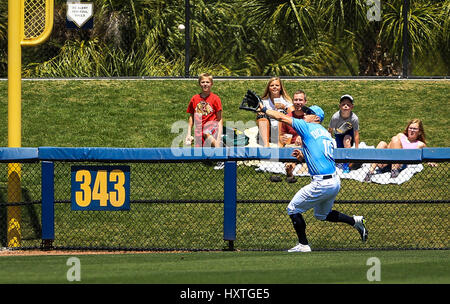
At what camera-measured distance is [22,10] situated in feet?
33.3

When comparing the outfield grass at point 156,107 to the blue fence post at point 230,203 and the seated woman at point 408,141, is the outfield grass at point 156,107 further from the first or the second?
the blue fence post at point 230,203

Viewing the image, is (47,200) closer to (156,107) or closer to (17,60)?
(17,60)

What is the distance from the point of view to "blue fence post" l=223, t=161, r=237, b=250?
969cm

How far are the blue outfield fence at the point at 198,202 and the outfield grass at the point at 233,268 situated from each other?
134 cm

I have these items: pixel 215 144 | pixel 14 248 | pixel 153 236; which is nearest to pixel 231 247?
pixel 153 236

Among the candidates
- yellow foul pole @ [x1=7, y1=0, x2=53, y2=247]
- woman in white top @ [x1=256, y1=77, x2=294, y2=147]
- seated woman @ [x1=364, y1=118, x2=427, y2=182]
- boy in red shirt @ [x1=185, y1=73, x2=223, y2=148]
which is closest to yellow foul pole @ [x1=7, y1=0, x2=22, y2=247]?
yellow foul pole @ [x1=7, y1=0, x2=53, y2=247]

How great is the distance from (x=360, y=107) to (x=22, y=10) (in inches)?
239

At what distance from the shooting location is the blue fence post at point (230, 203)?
381 inches

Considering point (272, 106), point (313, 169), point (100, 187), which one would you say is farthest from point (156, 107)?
point (313, 169)

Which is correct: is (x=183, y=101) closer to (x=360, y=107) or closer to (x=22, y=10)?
(x=360, y=107)

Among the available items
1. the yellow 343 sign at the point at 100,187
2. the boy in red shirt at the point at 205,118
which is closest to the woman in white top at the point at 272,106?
the boy in red shirt at the point at 205,118

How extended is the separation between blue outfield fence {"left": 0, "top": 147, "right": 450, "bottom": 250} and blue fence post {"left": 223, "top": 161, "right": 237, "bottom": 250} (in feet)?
0.04

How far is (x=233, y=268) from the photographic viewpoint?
732cm

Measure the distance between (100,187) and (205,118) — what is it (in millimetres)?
2287
